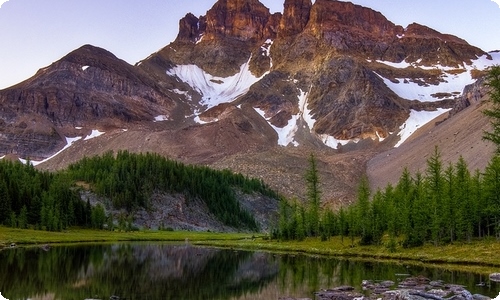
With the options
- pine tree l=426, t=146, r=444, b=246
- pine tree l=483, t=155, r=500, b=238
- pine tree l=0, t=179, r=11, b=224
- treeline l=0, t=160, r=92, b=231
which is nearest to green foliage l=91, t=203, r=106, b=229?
treeline l=0, t=160, r=92, b=231

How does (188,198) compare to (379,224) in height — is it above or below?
above

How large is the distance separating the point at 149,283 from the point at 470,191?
48835 mm

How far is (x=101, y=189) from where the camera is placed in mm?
149250

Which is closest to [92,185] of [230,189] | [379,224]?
[230,189]

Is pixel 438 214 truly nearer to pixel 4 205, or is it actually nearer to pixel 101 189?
pixel 4 205

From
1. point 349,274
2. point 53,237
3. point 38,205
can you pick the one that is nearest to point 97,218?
point 38,205

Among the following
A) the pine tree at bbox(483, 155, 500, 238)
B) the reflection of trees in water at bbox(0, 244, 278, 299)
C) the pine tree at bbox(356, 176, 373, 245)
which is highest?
the pine tree at bbox(483, 155, 500, 238)

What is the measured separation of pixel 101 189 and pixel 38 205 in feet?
121

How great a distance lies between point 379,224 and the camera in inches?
2879

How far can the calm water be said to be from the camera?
35.8 metres

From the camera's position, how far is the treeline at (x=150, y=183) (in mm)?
151312

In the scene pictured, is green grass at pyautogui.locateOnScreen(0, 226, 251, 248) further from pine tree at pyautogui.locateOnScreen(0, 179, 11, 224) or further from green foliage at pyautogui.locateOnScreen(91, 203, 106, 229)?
pine tree at pyautogui.locateOnScreen(0, 179, 11, 224)

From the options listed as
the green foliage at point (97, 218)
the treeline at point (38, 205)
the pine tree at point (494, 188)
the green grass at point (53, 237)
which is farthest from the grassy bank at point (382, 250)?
the green foliage at point (97, 218)

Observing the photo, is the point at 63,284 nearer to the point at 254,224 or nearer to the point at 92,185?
the point at 92,185
